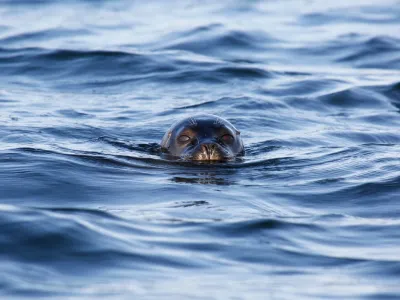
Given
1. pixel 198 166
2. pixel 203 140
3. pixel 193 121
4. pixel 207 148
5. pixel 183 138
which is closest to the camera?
pixel 198 166

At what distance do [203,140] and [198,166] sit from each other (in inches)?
18.3

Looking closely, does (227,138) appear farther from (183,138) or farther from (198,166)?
(198,166)

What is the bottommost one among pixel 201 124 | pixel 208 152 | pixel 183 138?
pixel 208 152

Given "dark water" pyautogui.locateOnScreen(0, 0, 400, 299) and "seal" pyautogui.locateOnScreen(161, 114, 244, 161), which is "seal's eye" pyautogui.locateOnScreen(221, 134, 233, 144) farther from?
"dark water" pyautogui.locateOnScreen(0, 0, 400, 299)

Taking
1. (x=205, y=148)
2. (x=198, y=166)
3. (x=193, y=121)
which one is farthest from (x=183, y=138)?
(x=198, y=166)

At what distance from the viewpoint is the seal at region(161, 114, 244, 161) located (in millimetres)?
9625

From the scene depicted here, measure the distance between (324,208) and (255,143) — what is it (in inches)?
128

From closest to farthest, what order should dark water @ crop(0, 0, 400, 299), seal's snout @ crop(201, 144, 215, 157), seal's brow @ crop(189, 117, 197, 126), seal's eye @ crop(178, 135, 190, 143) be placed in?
dark water @ crop(0, 0, 400, 299) → seal's snout @ crop(201, 144, 215, 157) → seal's eye @ crop(178, 135, 190, 143) → seal's brow @ crop(189, 117, 197, 126)

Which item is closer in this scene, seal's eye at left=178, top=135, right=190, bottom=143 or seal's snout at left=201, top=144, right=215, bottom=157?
seal's snout at left=201, top=144, right=215, bottom=157

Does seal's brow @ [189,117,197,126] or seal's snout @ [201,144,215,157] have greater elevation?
seal's brow @ [189,117,197,126]

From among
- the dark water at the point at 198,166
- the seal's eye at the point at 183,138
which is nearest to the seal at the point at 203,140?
the seal's eye at the point at 183,138

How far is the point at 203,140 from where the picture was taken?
32.4 feet

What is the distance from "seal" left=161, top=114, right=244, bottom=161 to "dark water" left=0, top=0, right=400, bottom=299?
7.2 inches

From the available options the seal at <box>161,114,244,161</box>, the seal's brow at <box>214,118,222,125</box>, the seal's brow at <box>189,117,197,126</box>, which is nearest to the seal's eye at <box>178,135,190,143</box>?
the seal at <box>161,114,244,161</box>
